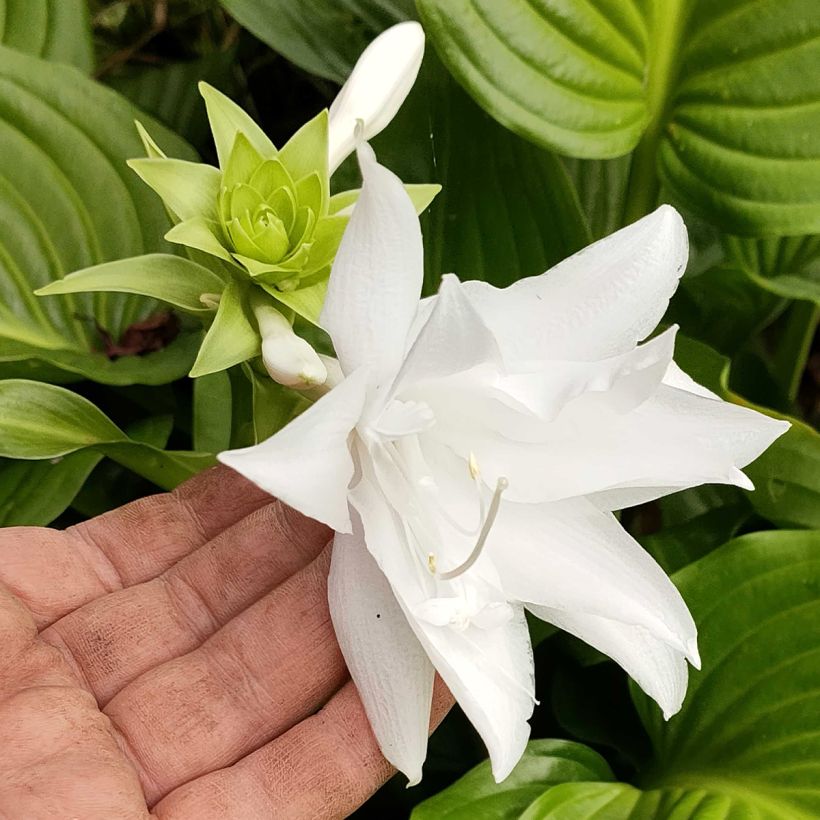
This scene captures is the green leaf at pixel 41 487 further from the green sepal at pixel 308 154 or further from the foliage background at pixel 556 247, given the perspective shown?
the green sepal at pixel 308 154

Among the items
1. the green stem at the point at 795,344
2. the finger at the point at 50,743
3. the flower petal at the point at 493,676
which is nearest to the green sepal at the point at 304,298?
the flower petal at the point at 493,676

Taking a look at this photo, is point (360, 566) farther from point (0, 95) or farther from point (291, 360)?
point (0, 95)

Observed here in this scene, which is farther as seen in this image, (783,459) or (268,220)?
(783,459)

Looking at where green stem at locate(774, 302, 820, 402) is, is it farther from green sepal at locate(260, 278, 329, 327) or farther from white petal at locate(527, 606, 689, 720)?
green sepal at locate(260, 278, 329, 327)

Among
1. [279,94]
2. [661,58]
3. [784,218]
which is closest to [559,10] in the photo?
[661,58]

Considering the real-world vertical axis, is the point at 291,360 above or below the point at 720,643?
above

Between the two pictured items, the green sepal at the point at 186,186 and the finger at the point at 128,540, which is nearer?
the green sepal at the point at 186,186

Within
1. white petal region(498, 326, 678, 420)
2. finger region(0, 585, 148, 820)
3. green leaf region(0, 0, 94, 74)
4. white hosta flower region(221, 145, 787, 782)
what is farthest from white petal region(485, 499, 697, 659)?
green leaf region(0, 0, 94, 74)
